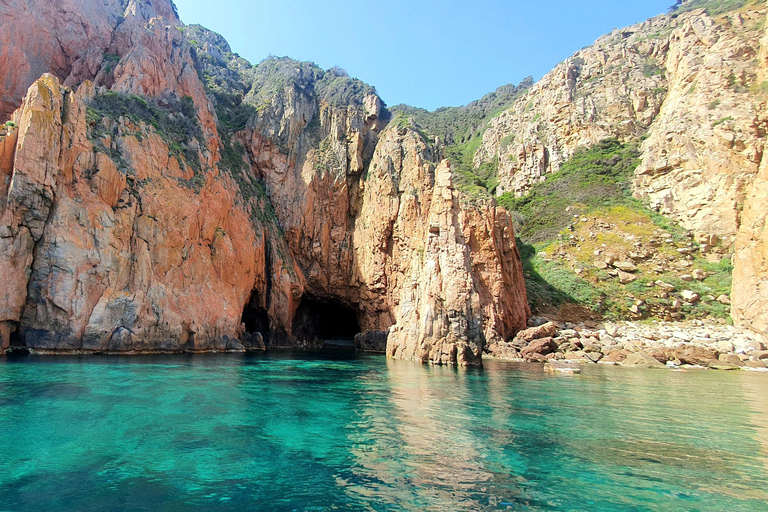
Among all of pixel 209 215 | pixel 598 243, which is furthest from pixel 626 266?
pixel 209 215

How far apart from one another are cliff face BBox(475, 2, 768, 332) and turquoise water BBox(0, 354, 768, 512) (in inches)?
977

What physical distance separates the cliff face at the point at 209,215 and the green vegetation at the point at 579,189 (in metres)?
13.0

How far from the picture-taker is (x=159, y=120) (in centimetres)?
4059

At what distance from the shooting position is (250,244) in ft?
140

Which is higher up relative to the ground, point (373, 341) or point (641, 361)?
point (373, 341)

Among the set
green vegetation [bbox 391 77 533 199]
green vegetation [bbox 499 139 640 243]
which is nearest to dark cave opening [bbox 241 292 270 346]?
green vegetation [bbox 499 139 640 243]

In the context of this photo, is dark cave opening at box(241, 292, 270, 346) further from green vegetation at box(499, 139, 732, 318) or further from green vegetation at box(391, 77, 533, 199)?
green vegetation at box(391, 77, 533, 199)

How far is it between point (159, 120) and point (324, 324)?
31.3 metres

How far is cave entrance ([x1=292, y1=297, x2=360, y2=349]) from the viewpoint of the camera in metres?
53.2

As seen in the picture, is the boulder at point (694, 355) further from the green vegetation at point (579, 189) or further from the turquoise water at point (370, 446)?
the green vegetation at point (579, 189)

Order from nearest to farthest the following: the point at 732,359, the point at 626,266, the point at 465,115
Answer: the point at 732,359
the point at 626,266
the point at 465,115

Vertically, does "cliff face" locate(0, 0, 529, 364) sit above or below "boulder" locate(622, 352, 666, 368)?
above

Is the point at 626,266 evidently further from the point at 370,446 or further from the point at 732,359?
the point at 370,446

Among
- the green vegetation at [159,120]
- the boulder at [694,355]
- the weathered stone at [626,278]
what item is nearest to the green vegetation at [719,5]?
the weathered stone at [626,278]
